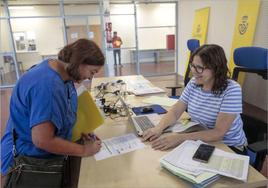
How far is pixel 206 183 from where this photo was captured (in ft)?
2.96

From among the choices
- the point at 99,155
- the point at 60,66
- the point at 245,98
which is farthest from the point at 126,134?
the point at 245,98

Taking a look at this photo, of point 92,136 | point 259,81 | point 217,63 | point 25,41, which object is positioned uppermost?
point 25,41

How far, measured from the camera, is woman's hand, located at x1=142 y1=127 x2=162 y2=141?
1338 millimetres

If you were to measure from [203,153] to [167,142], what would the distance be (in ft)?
0.75

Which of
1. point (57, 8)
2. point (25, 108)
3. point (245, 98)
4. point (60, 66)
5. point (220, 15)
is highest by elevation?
point (57, 8)

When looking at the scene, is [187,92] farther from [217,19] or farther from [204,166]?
[217,19]

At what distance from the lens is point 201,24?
5.04 m

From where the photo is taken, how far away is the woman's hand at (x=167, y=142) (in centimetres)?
123

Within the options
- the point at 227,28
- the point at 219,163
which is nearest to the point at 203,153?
the point at 219,163

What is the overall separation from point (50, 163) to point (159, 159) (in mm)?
570

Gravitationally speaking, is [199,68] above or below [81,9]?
below

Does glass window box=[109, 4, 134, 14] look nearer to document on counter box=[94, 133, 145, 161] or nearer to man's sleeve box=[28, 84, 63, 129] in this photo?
document on counter box=[94, 133, 145, 161]

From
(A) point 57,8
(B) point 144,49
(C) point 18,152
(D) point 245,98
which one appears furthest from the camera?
(B) point 144,49

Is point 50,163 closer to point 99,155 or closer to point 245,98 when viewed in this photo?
point 99,155
